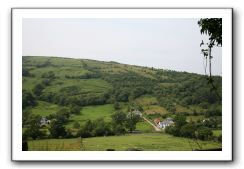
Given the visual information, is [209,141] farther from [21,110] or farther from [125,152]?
[21,110]

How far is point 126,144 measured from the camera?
10711mm

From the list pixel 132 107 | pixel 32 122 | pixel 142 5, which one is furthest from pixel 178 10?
pixel 32 122

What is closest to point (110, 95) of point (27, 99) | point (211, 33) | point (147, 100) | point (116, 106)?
point (116, 106)

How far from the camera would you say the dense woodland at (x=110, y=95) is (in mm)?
10703

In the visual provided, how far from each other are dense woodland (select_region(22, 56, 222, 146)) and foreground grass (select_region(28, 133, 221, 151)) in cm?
6

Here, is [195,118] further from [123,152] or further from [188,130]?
[123,152]

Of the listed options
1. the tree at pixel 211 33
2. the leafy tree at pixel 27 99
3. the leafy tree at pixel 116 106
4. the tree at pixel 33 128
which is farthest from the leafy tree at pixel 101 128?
the tree at pixel 211 33

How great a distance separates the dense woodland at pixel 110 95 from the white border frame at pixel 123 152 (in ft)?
0.23

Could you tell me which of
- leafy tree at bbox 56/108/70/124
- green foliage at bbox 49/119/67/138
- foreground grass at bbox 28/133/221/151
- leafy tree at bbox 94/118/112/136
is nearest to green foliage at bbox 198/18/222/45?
foreground grass at bbox 28/133/221/151

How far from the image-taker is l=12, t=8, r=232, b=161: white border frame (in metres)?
10.6

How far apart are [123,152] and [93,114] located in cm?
47

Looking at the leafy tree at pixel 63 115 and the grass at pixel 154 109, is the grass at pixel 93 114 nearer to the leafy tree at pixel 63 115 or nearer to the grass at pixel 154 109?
the leafy tree at pixel 63 115

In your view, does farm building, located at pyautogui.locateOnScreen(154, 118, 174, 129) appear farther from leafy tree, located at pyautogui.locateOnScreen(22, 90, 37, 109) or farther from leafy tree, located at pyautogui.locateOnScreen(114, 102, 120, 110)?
leafy tree, located at pyautogui.locateOnScreen(22, 90, 37, 109)

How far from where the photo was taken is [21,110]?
10.7 m
